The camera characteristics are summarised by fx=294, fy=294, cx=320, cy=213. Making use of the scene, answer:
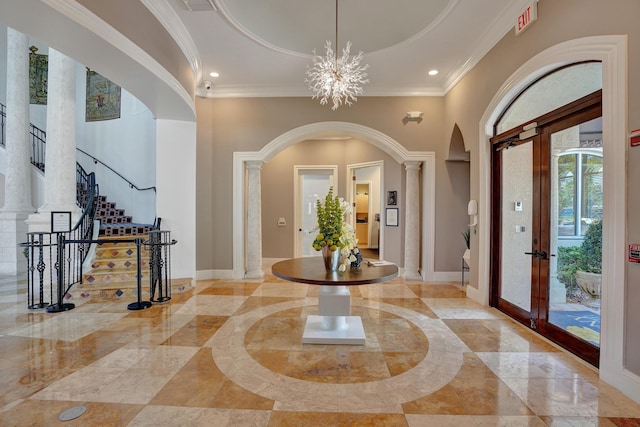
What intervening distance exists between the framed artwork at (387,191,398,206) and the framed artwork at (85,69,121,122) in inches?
294

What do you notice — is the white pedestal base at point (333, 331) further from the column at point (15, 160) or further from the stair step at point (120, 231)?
the column at point (15, 160)

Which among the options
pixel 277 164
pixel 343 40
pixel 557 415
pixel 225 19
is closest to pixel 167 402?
pixel 557 415

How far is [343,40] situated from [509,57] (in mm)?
2202

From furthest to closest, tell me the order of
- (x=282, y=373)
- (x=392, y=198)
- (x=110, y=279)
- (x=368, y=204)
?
1. (x=368, y=204)
2. (x=392, y=198)
3. (x=110, y=279)
4. (x=282, y=373)

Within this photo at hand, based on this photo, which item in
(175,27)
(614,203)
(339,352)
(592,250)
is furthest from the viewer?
(175,27)

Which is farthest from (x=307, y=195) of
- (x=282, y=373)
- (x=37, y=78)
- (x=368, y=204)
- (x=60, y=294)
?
(x=37, y=78)

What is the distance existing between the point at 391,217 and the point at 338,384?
16.2 ft

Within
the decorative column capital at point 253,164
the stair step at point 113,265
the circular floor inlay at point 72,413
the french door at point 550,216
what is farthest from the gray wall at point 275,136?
the circular floor inlay at point 72,413

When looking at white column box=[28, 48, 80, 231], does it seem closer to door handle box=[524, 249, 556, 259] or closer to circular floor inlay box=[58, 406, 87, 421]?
circular floor inlay box=[58, 406, 87, 421]

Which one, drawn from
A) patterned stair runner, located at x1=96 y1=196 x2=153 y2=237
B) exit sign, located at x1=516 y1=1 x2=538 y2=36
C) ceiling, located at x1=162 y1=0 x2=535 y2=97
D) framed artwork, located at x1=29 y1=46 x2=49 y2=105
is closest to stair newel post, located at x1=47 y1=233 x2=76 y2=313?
patterned stair runner, located at x1=96 y1=196 x2=153 y2=237

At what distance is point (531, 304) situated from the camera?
3.37 m

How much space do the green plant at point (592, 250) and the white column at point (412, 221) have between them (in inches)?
121

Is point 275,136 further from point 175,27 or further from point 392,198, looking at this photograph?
point 392,198

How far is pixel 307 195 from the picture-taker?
783cm
